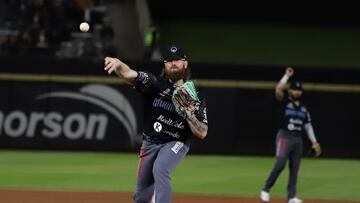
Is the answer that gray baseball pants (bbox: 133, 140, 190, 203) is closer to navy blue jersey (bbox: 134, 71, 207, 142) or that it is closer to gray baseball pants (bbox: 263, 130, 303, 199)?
navy blue jersey (bbox: 134, 71, 207, 142)

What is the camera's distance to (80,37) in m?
25.2

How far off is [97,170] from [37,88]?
5.25 m

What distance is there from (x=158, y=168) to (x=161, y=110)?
25.6 inches

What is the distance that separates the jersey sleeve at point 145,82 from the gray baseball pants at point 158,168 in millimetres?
613

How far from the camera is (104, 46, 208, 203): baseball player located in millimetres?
8156

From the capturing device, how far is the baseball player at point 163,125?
8.16 m

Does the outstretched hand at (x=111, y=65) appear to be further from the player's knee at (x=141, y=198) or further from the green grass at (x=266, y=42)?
the green grass at (x=266, y=42)

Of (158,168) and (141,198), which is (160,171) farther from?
(141,198)

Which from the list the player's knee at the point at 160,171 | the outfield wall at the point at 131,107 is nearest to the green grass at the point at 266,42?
the outfield wall at the point at 131,107

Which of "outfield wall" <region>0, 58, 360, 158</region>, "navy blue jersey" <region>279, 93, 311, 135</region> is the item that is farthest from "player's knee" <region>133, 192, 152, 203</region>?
"outfield wall" <region>0, 58, 360, 158</region>

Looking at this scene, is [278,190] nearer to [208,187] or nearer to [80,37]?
[208,187]

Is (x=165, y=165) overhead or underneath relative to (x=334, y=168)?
overhead

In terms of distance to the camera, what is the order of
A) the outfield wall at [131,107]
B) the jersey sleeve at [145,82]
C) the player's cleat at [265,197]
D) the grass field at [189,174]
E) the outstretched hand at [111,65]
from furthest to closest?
the outfield wall at [131,107]
the grass field at [189,174]
the player's cleat at [265,197]
the jersey sleeve at [145,82]
the outstretched hand at [111,65]

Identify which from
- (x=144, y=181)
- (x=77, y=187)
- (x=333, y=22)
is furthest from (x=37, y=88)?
(x=144, y=181)
